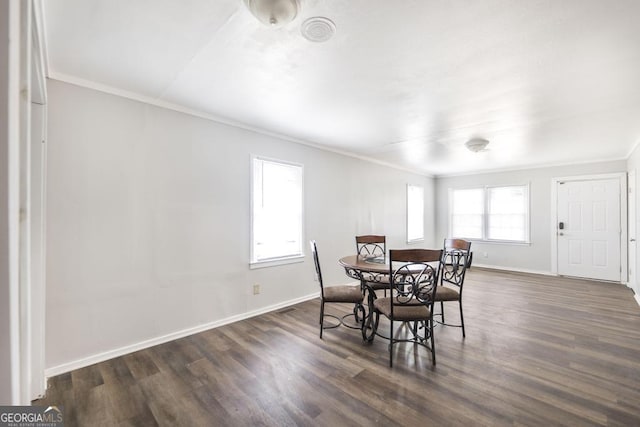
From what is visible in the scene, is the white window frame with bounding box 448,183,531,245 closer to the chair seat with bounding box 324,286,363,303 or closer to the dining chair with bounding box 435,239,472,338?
the dining chair with bounding box 435,239,472,338

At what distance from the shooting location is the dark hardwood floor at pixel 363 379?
6.01ft

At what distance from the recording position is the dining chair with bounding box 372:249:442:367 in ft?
7.95

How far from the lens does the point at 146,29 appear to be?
5.73ft

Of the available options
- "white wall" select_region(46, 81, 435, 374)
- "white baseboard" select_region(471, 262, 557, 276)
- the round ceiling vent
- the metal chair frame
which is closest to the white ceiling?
the round ceiling vent

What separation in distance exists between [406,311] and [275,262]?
6.30ft

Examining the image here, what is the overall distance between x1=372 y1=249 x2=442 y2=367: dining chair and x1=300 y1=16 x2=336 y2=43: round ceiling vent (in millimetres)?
1641

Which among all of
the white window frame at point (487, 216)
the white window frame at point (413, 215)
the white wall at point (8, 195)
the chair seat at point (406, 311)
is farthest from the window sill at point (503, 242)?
the white wall at point (8, 195)

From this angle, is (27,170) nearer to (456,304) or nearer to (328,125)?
(328,125)

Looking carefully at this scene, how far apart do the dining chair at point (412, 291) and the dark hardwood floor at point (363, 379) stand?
1.14 feet

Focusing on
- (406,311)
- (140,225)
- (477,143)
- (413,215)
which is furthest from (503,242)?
(140,225)

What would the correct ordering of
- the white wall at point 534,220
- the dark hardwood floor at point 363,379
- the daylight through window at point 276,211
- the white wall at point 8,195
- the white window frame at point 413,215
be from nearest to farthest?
the white wall at point 8,195 < the dark hardwood floor at point 363,379 < the daylight through window at point 276,211 < the white wall at point 534,220 < the white window frame at point 413,215

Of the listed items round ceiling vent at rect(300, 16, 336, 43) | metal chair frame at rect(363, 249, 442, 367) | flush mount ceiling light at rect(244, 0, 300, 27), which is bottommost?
metal chair frame at rect(363, 249, 442, 367)

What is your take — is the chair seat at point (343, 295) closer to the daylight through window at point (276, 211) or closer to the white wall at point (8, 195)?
the daylight through window at point (276, 211)

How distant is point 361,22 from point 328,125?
74.2 inches
